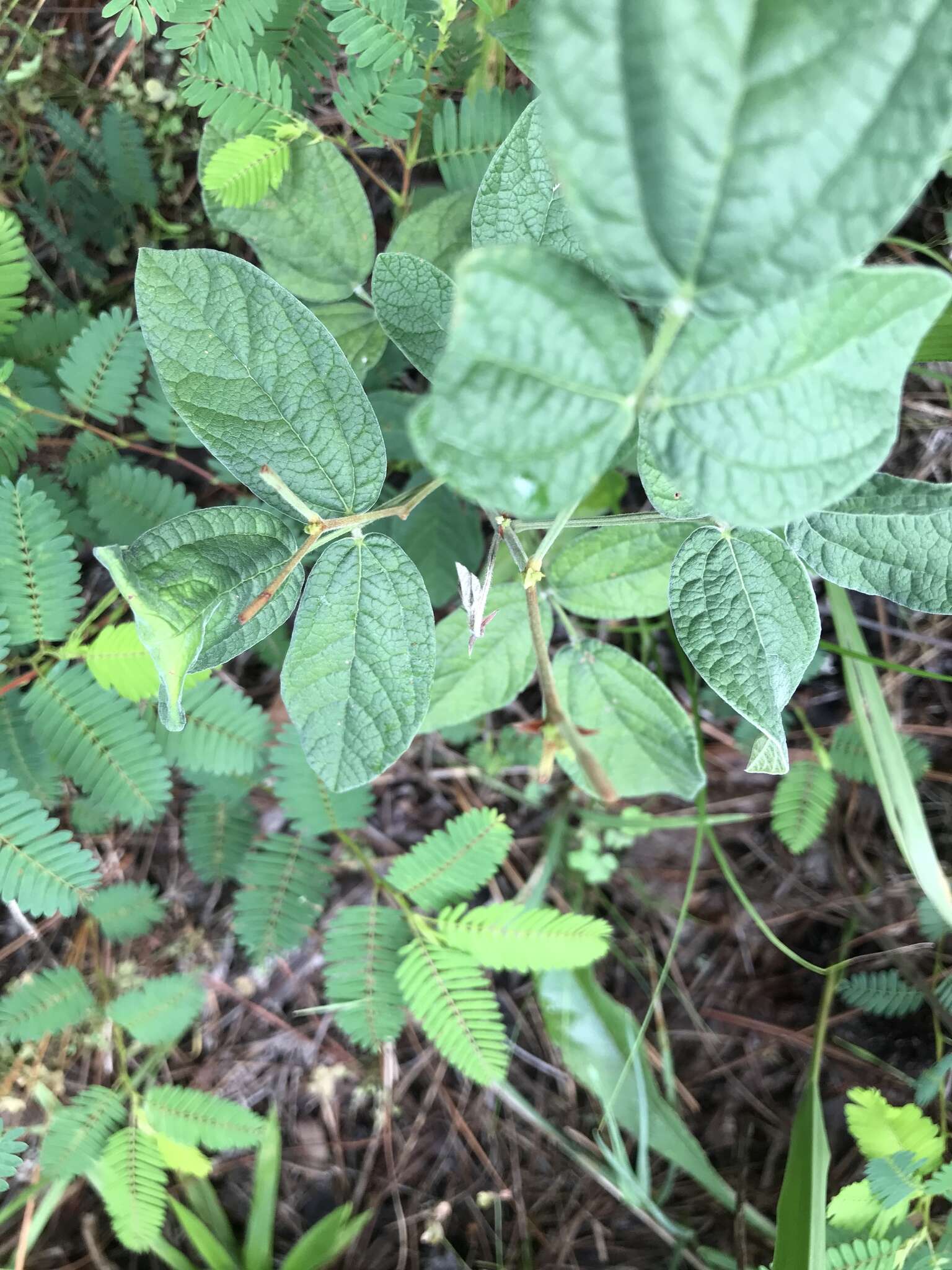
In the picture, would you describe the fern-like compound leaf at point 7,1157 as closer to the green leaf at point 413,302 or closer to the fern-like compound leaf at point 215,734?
the fern-like compound leaf at point 215,734

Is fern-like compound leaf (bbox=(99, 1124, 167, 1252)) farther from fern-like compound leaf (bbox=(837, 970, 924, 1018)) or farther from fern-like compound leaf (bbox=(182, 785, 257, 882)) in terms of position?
fern-like compound leaf (bbox=(837, 970, 924, 1018))

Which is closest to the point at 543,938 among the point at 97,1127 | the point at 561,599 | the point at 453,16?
the point at 561,599

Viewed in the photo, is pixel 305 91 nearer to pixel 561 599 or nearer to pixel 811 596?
pixel 561 599

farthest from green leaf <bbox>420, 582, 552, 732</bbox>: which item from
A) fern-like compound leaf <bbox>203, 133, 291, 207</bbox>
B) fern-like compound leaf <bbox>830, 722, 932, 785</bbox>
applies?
fern-like compound leaf <bbox>830, 722, 932, 785</bbox>

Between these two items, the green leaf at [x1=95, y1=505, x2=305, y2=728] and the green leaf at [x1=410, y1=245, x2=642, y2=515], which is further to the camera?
the green leaf at [x1=95, y1=505, x2=305, y2=728]

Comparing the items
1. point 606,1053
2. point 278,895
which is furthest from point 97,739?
point 606,1053

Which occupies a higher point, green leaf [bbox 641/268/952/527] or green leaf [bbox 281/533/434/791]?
green leaf [bbox 641/268/952/527]

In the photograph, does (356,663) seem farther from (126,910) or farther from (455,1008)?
(126,910)
